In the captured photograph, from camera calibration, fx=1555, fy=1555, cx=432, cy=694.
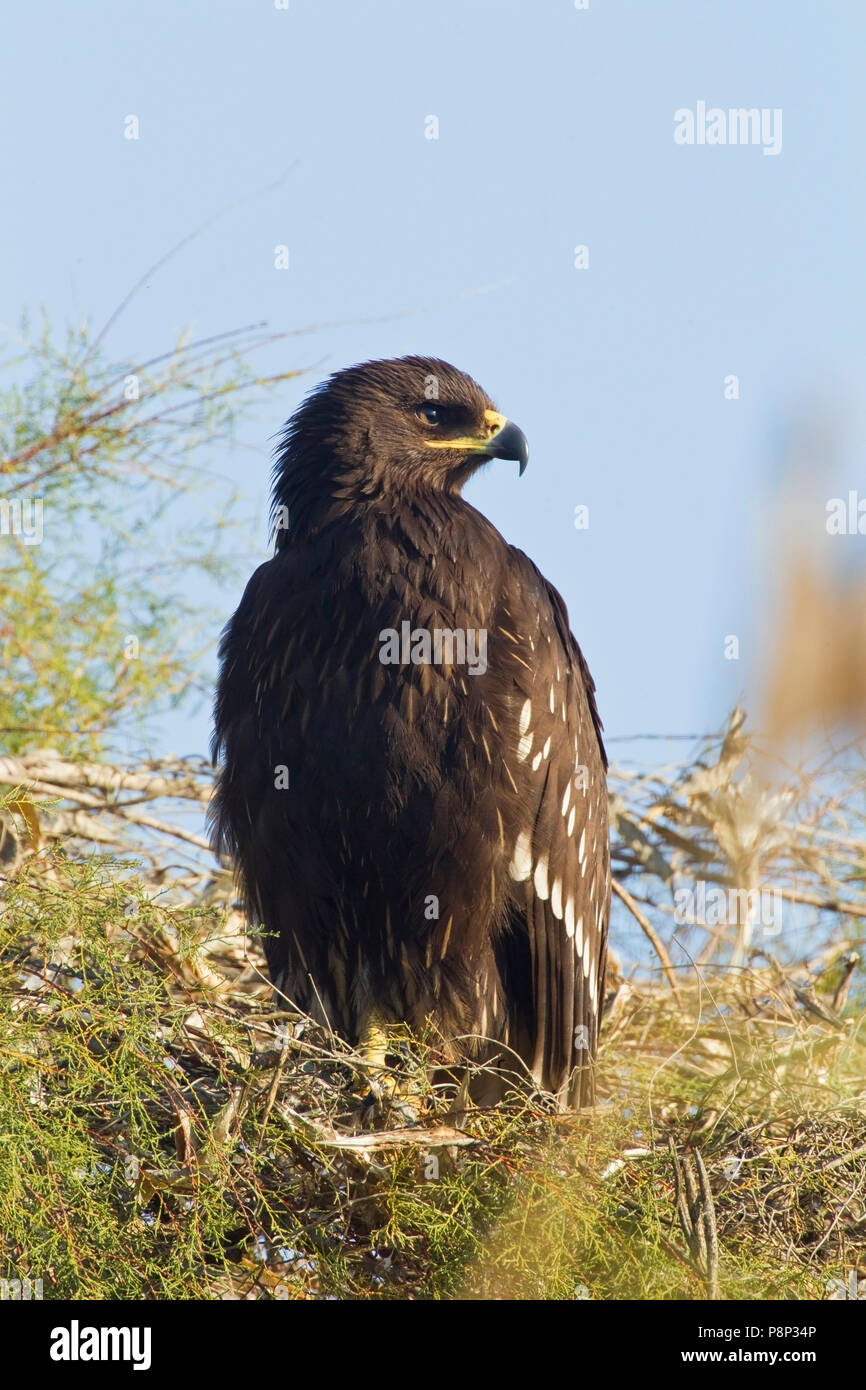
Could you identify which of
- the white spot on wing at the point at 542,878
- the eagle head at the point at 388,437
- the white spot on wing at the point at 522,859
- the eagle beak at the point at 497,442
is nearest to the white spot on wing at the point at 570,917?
the white spot on wing at the point at 542,878

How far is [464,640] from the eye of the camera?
19.1ft

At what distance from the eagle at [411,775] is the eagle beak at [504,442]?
0.49 metres

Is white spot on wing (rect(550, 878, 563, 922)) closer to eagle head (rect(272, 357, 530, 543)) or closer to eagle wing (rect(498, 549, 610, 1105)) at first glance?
eagle wing (rect(498, 549, 610, 1105))

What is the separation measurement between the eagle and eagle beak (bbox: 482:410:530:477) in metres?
0.49

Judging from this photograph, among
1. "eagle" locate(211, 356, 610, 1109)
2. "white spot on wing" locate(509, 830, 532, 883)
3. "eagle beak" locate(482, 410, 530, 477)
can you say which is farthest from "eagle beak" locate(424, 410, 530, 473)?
"white spot on wing" locate(509, 830, 532, 883)

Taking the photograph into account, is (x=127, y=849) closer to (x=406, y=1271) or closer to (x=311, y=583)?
(x=311, y=583)

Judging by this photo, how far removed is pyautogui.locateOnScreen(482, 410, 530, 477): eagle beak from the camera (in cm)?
689

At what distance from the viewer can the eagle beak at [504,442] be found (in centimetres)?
689

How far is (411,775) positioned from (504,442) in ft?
6.23

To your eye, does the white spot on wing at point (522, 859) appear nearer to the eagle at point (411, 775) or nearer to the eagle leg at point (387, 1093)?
the eagle at point (411, 775)

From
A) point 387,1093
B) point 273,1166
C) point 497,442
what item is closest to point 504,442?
point 497,442

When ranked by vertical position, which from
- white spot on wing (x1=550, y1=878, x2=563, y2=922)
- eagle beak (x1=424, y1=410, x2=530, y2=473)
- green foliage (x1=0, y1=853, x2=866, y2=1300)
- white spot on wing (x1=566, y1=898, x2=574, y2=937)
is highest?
eagle beak (x1=424, y1=410, x2=530, y2=473)

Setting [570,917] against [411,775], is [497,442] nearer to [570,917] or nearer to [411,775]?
[411,775]
